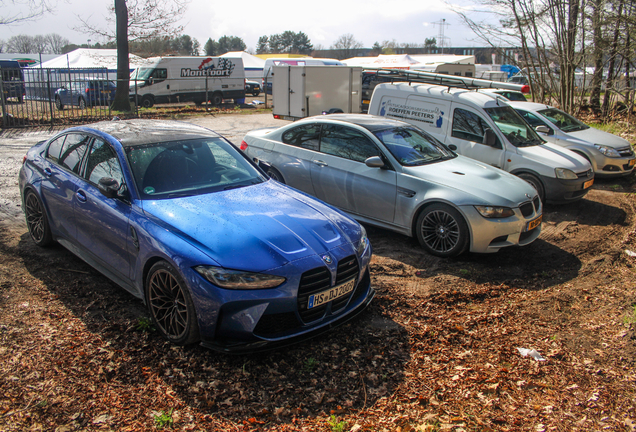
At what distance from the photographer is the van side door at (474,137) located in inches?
332

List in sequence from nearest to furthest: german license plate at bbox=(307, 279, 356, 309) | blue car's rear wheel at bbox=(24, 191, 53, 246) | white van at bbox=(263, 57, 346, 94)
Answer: german license plate at bbox=(307, 279, 356, 309)
blue car's rear wheel at bbox=(24, 191, 53, 246)
white van at bbox=(263, 57, 346, 94)

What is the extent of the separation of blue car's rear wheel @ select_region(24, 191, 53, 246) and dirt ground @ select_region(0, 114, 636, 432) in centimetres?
18

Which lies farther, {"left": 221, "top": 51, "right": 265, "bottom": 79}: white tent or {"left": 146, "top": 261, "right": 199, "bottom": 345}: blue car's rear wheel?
{"left": 221, "top": 51, "right": 265, "bottom": 79}: white tent

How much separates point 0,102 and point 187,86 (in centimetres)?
1052

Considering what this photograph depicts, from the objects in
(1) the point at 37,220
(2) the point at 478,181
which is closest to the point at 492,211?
(2) the point at 478,181

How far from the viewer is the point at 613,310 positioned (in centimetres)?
463

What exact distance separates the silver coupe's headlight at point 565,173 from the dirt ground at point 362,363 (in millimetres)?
3018

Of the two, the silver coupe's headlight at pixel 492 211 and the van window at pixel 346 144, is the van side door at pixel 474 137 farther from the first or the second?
the silver coupe's headlight at pixel 492 211

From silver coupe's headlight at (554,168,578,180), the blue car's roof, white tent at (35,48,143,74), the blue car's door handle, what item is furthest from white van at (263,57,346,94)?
the blue car's door handle

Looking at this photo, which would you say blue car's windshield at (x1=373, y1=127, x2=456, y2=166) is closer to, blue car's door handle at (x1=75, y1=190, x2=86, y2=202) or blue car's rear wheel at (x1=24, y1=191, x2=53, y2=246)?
blue car's door handle at (x1=75, y1=190, x2=86, y2=202)

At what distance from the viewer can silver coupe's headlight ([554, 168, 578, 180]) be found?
8.17 meters

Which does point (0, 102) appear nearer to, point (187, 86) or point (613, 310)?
point (187, 86)

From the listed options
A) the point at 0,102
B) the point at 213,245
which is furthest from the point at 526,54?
the point at 0,102

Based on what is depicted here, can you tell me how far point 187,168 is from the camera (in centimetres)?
452
